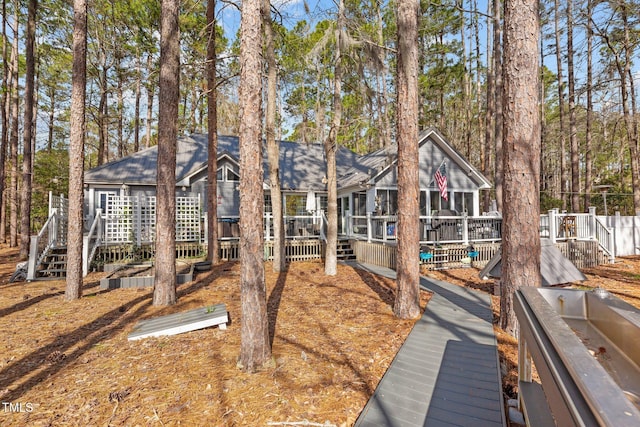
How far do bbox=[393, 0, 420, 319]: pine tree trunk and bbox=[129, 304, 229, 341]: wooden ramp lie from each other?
3304 mm

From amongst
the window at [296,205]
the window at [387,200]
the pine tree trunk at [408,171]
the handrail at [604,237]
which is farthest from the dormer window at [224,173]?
the handrail at [604,237]

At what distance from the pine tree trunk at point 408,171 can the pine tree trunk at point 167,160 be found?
4845mm

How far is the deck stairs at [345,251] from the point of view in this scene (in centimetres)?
1373

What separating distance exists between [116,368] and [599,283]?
11.9 meters

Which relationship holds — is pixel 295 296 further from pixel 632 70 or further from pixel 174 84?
pixel 632 70

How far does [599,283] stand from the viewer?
907 centimetres

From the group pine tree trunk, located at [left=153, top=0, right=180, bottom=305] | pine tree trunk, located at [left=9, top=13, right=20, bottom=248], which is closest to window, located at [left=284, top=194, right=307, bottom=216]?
pine tree trunk, located at [left=153, top=0, right=180, bottom=305]

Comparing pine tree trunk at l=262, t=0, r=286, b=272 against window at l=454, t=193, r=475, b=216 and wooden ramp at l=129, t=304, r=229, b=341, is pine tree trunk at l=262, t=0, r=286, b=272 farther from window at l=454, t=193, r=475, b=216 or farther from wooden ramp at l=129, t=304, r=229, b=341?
window at l=454, t=193, r=475, b=216

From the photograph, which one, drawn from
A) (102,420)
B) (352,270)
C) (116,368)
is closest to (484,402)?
(102,420)

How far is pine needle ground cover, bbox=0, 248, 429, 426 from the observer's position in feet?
10.2

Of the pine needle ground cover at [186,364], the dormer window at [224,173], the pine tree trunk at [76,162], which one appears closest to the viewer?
Result: the pine needle ground cover at [186,364]

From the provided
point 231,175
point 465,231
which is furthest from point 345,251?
point 231,175

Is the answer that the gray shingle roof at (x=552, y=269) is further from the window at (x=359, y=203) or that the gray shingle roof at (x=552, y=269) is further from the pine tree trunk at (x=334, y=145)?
the window at (x=359, y=203)

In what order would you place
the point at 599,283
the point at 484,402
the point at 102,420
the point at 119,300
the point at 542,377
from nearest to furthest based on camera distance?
the point at 542,377
the point at 102,420
the point at 484,402
the point at 119,300
the point at 599,283
